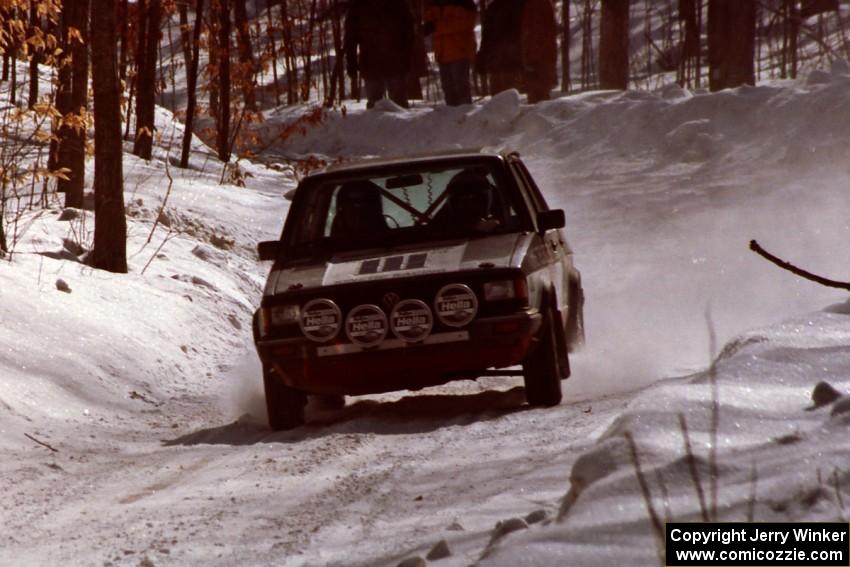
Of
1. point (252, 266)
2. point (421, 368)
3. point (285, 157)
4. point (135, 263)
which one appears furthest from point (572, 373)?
point (285, 157)

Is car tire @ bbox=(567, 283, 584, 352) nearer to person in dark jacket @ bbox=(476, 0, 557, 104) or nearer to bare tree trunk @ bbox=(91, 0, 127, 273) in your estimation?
bare tree trunk @ bbox=(91, 0, 127, 273)

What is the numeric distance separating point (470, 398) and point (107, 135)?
481 centimetres

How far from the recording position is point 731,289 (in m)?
13.2

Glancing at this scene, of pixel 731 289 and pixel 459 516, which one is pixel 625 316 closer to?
pixel 731 289

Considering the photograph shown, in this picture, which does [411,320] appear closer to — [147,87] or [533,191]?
[533,191]

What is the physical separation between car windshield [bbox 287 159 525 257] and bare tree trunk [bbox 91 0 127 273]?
363 centimetres

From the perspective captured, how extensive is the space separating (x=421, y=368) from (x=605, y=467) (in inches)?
136

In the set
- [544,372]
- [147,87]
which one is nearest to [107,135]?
[544,372]

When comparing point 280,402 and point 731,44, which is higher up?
point 731,44

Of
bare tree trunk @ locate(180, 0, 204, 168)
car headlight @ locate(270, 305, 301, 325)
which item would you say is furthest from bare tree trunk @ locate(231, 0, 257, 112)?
car headlight @ locate(270, 305, 301, 325)

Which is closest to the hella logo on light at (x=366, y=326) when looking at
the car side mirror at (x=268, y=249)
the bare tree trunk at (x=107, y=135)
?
the car side mirror at (x=268, y=249)

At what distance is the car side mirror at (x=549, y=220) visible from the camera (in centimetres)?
880

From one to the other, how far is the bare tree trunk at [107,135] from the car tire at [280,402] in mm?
4398

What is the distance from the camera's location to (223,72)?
20078 millimetres
